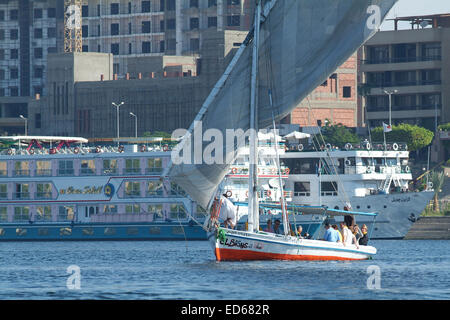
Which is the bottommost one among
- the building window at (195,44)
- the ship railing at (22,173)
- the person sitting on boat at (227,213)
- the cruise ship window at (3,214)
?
the cruise ship window at (3,214)

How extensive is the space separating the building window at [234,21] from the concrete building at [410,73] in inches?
1258

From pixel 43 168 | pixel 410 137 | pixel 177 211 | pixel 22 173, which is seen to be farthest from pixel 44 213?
pixel 410 137

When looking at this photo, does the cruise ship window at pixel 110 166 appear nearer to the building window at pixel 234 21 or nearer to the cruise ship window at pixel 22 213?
the cruise ship window at pixel 22 213

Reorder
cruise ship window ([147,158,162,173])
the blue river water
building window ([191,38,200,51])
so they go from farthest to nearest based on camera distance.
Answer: building window ([191,38,200,51]) → cruise ship window ([147,158,162,173]) → the blue river water

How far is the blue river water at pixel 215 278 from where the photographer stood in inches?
1826

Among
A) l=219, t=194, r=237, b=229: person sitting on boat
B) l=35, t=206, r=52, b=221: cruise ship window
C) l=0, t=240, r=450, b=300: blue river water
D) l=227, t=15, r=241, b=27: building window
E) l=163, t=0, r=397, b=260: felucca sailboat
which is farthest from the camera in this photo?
l=227, t=15, r=241, b=27: building window

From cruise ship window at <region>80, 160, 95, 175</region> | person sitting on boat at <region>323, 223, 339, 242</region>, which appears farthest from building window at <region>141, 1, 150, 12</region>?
person sitting on boat at <region>323, 223, 339, 242</region>

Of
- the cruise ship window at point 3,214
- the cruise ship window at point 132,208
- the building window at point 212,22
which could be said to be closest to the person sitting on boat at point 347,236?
the cruise ship window at point 132,208

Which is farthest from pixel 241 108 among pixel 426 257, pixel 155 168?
pixel 155 168

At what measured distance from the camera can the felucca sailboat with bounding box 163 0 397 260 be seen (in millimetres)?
58844

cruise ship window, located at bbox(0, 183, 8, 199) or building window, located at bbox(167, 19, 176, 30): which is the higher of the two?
building window, located at bbox(167, 19, 176, 30)

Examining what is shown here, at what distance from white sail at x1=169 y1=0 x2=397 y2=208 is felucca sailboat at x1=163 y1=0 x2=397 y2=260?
5 centimetres

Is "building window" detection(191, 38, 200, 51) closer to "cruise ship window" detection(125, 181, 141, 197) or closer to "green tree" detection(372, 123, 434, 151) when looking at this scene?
"green tree" detection(372, 123, 434, 151)
